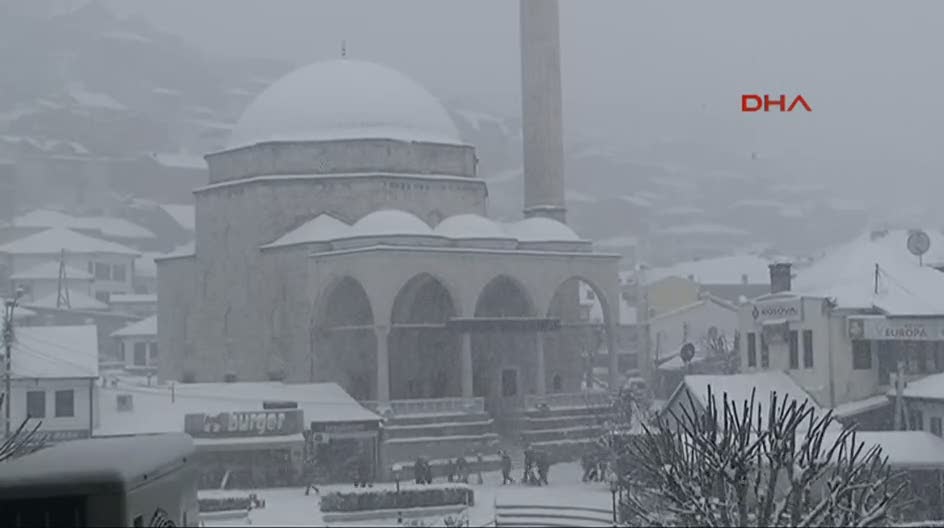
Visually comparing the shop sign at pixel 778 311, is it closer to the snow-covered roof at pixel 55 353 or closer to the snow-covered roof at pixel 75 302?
the snow-covered roof at pixel 55 353

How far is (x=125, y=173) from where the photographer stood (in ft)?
322

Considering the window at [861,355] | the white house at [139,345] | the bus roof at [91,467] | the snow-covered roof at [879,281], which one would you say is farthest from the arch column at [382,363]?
the bus roof at [91,467]

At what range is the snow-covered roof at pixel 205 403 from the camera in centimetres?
2642

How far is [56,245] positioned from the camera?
66.2 meters

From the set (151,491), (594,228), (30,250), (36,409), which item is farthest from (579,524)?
(594,228)

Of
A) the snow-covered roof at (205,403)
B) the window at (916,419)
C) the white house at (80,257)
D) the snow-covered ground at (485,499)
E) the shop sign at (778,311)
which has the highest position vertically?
the white house at (80,257)

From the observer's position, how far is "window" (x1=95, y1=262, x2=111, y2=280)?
67.0 meters

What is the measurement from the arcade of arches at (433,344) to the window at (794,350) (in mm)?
7845

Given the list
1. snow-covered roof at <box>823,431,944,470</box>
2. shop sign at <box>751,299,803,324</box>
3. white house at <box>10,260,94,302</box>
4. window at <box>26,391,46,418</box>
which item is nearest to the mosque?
shop sign at <box>751,299,803,324</box>

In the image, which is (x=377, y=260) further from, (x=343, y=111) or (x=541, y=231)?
(x=343, y=111)

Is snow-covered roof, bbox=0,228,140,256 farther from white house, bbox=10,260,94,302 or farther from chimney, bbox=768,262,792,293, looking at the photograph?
chimney, bbox=768,262,792,293

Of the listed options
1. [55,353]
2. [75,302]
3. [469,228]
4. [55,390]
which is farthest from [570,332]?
[75,302]

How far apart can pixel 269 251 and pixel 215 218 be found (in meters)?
2.93

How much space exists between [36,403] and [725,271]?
48441 mm
